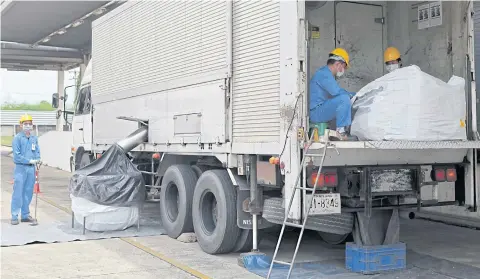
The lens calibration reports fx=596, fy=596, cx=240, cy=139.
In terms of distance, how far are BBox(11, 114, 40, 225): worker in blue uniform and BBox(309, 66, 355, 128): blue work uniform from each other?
→ 205 inches

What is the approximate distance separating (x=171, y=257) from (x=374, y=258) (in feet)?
7.88

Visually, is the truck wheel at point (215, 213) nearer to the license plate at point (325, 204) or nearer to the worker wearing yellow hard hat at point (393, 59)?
the license plate at point (325, 204)

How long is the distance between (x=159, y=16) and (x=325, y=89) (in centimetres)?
341

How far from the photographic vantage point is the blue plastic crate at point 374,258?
6254 mm

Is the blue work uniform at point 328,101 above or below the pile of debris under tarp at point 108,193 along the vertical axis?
above

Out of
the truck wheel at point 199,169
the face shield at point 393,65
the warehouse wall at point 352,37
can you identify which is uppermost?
the warehouse wall at point 352,37

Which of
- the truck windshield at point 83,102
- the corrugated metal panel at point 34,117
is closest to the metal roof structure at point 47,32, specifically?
the truck windshield at point 83,102

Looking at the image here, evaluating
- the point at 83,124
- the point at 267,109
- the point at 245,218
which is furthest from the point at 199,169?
the point at 83,124

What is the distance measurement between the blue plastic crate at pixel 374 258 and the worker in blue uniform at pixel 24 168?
220 inches

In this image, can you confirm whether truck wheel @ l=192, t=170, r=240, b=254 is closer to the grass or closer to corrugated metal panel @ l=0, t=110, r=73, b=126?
the grass

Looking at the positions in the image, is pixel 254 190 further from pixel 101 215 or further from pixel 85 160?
pixel 85 160

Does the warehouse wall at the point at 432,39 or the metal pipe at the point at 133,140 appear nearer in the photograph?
the warehouse wall at the point at 432,39

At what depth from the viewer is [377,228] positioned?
6.42 meters

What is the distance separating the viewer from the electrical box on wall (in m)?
7.23
